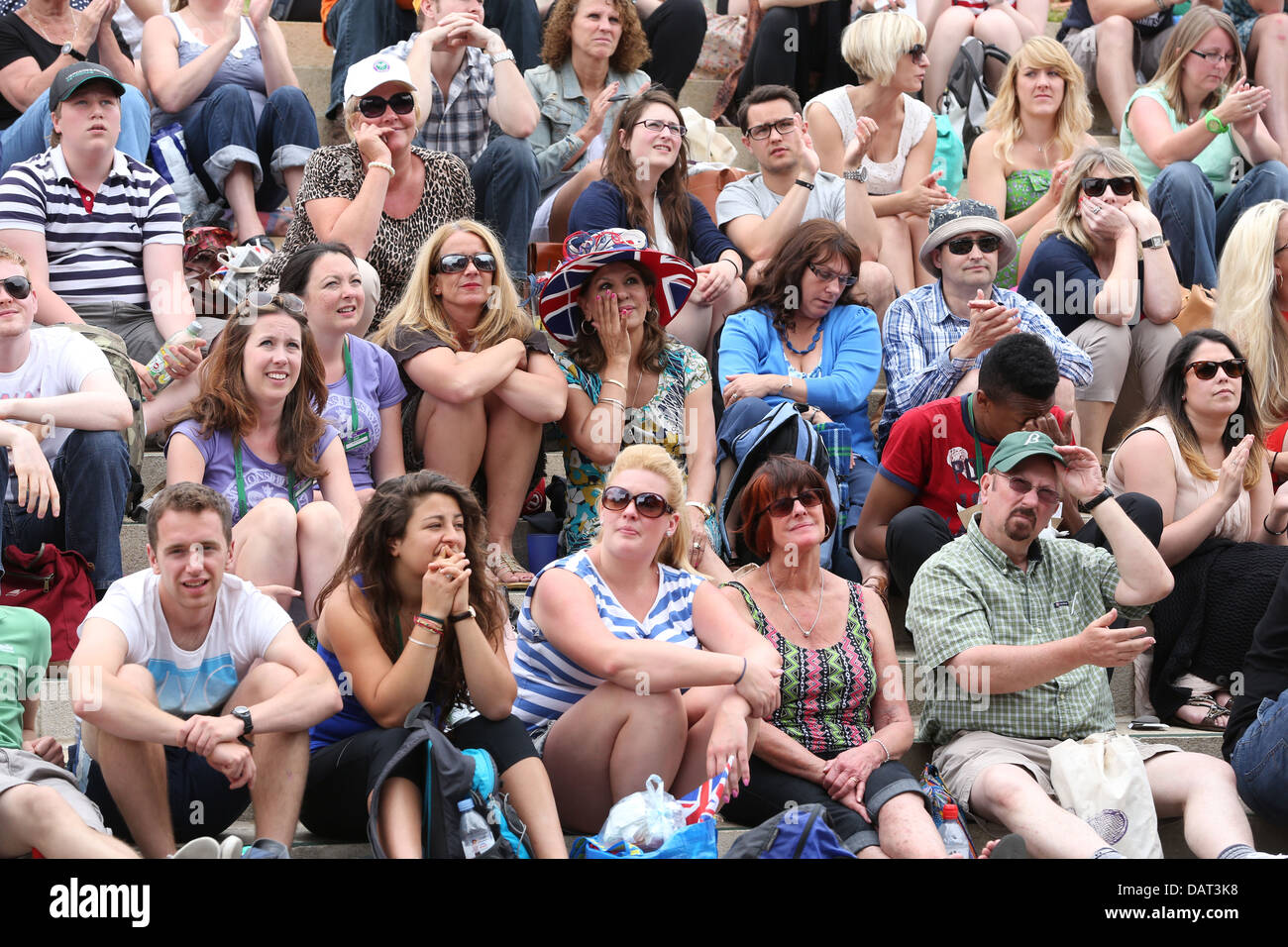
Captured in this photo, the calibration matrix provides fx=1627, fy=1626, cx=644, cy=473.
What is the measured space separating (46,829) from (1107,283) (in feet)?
12.8

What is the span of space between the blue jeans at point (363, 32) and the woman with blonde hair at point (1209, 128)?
2.96 m

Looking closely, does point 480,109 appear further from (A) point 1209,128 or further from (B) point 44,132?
(A) point 1209,128

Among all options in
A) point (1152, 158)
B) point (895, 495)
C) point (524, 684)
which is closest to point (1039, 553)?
point (895, 495)

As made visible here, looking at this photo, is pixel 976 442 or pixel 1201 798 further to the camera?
pixel 976 442

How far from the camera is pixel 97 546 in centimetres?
422

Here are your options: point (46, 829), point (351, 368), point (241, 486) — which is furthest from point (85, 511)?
point (46, 829)

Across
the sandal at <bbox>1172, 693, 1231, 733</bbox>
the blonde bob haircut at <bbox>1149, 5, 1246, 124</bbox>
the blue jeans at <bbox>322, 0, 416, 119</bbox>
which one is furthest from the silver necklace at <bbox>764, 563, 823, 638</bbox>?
the blonde bob haircut at <bbox>1149, 5, 1246, 124</bbox>

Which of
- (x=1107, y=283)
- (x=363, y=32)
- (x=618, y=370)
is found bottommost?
(x=618, y=370)

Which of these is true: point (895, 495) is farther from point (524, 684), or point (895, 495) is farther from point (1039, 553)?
point (524, 684)

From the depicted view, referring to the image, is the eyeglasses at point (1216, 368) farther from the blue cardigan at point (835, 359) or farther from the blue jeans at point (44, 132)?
the blue jeans at point (44, 132)

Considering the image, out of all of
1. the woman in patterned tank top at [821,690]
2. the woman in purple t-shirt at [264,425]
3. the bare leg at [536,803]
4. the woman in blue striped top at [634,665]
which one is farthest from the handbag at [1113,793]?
the woman in purple t-shirt at [264,425]

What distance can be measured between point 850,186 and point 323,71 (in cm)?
251

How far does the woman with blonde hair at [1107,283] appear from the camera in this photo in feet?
Result: 18.1

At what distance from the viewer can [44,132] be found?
5.44 metres
